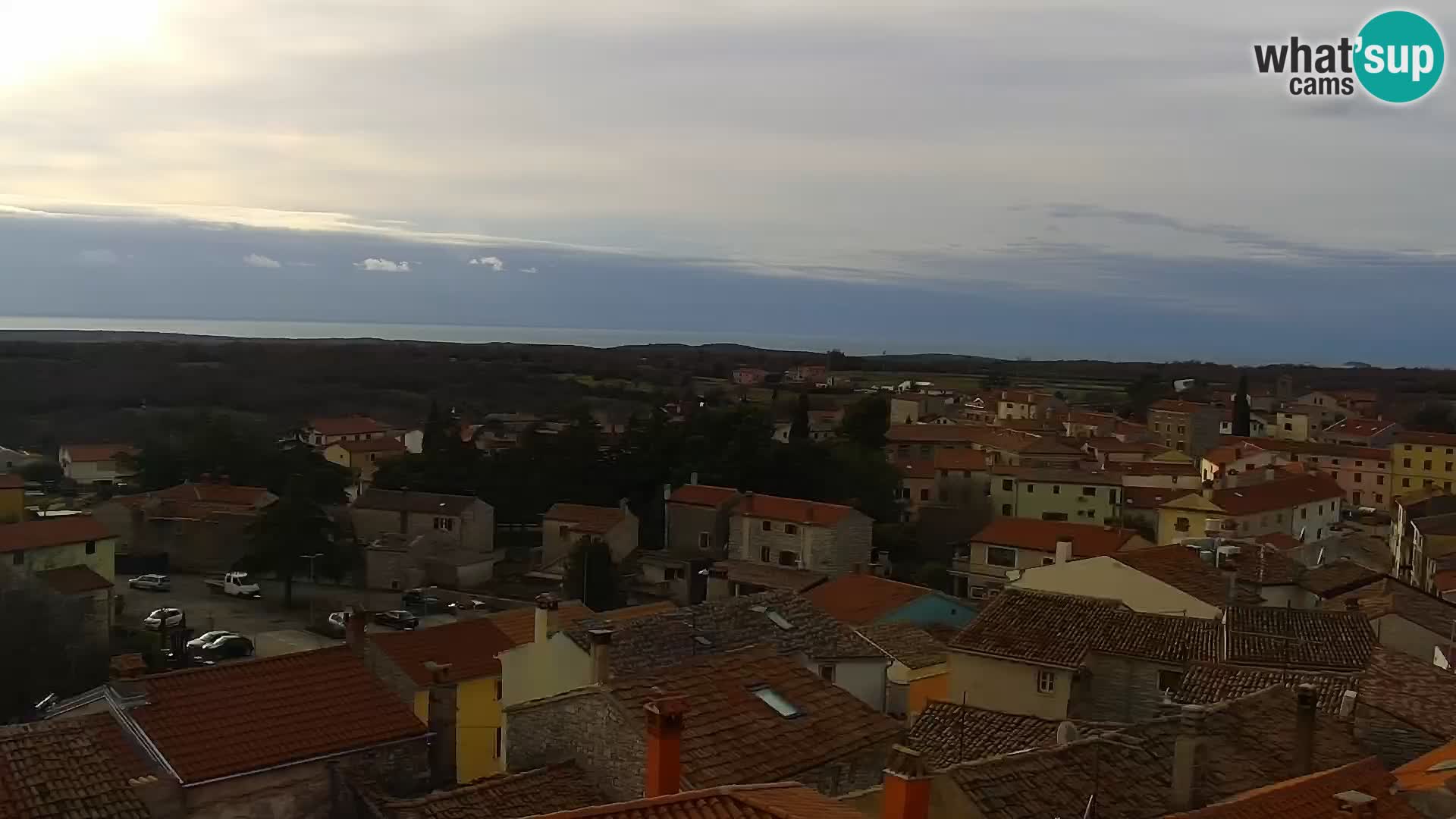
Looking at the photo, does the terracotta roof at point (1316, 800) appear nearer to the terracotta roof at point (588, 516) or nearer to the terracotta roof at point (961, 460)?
the terracotta roof at point (588, 516)

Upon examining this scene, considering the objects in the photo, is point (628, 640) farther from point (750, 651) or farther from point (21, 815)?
point (21, 815)

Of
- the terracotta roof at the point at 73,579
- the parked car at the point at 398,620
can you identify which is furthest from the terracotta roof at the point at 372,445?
the terracotta roof at the point at 73,579

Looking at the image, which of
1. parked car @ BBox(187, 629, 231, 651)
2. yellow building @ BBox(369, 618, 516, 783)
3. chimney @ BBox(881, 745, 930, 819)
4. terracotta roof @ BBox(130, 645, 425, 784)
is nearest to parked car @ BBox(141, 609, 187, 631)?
parked car @ BBox(187, 629, 231, 651)

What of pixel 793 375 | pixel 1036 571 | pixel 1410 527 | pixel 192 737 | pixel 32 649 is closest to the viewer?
pixel 192 737

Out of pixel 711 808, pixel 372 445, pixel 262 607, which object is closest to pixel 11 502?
pixel 262 607

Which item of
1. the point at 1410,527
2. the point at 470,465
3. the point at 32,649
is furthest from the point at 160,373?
the point at 1410,527

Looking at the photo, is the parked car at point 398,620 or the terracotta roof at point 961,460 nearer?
the parked car at point 398,620
